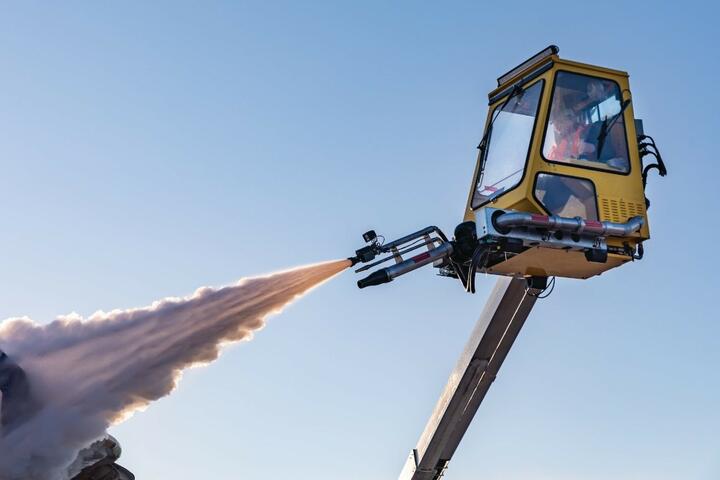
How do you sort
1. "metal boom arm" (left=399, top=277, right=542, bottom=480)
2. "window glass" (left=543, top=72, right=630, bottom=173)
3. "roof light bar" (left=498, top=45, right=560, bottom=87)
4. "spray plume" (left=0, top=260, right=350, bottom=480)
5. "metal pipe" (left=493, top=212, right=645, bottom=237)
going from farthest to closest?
"metal boom arm" (left=399, top=277, right=542, bottom=480) < "roof light bar" (left=498, top=45, right=560, bottom=87) < "window glass" (left=543, top=72, right=630, bottom=173) < "metal pipe" (left=493, top=212, right=645, bottom=237) < "spray plume" (left=0, top=260, right=350, bottom=480)

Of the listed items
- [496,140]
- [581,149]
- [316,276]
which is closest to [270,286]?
[316,276]

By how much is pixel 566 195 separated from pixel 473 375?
3.79m

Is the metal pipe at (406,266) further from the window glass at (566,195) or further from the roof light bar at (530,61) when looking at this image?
the roof light bar at (530,61)

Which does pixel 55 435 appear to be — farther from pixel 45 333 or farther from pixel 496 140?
pixel 496 140

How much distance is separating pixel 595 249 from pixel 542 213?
0.92 m

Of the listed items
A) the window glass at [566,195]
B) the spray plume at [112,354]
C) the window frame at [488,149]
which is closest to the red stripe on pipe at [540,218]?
the window glass at [566,195]

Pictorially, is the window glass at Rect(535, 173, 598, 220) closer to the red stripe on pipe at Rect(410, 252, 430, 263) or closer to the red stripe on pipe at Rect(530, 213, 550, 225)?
the red stripe on pipe at Rect(530, 213, 550, 225)

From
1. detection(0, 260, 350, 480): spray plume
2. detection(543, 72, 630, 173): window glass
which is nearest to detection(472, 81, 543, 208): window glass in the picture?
detection(543, 72, 630, 173): window glass

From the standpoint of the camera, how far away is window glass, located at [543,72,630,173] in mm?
14805

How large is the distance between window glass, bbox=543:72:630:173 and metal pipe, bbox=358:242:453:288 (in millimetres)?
2034

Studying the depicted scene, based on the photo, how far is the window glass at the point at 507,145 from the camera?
14.8m

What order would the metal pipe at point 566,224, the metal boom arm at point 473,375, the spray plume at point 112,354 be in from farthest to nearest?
the metal boom arm at point 473,375, the metal pipe at point 566,224, the spray plume at point 112,354

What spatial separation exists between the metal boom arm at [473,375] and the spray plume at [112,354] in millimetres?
2545

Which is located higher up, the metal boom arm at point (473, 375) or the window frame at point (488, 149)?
the window frame at point (488, 149)
